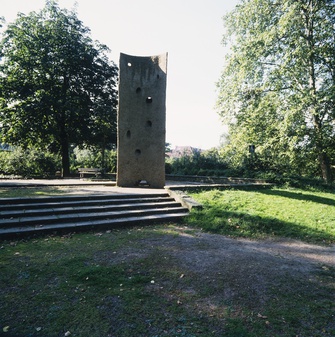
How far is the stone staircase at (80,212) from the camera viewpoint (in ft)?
19.0

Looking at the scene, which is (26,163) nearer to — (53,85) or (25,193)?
(53,85)

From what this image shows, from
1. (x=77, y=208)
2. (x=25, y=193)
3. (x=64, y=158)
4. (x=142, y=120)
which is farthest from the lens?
(x=64, y=158)

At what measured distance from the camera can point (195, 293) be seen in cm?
327

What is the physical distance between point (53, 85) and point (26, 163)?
21.4 feet

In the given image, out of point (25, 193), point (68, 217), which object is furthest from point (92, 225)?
point (25, 193)

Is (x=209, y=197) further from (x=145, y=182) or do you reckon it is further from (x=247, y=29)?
(x=247, y=29)

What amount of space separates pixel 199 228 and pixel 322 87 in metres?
Answer: 12.6

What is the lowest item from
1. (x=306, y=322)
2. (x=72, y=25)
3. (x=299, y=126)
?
(x=306, y=322)

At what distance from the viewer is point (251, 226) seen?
6.78 m

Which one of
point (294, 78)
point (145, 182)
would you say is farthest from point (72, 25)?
point (294, 78)

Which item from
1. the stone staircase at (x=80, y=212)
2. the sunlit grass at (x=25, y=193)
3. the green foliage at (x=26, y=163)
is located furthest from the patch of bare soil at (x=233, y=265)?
the green foliage at (x=26, y=163)

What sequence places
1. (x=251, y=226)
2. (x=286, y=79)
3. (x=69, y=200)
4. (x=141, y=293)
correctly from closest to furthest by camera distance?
(x=141, y=293)
(x=251, y=226)
(x=69, y=200)
(x=286, y=79)

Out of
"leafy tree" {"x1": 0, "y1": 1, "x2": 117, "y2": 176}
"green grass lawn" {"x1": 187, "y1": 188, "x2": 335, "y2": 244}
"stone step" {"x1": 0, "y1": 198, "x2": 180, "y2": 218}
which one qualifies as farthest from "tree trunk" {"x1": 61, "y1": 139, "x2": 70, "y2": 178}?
"green grass lawn" {"x1": 187, "y1": 188, "x2": 335, "y2": 244}

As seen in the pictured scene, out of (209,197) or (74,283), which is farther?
(209,197)
